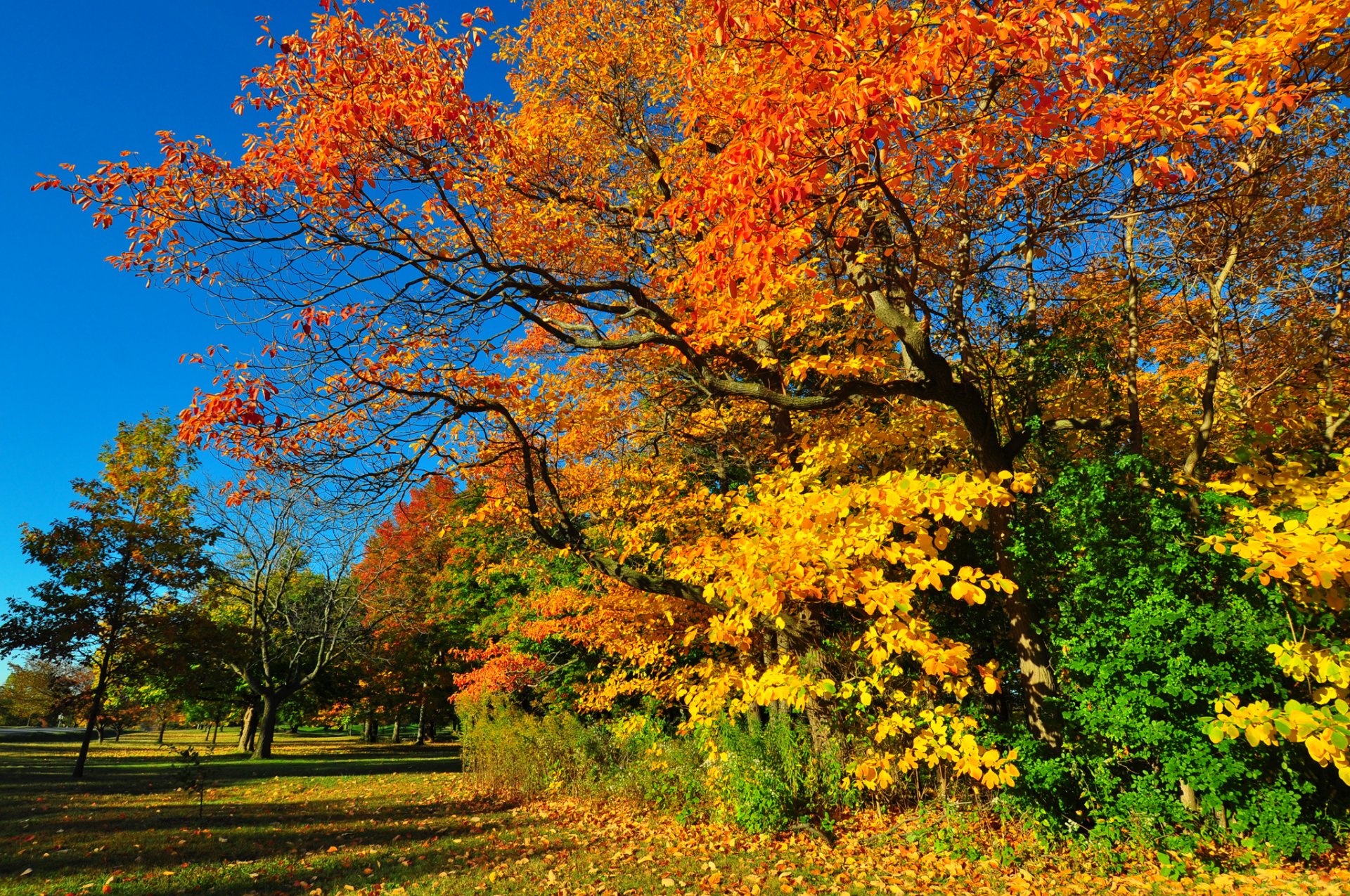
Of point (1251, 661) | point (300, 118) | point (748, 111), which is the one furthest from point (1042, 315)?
point (300, 118)

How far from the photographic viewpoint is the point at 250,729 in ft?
80.7

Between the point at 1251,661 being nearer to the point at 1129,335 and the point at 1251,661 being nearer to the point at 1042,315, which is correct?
the point at 1129,335

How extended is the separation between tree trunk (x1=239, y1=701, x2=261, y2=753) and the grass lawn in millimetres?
15113

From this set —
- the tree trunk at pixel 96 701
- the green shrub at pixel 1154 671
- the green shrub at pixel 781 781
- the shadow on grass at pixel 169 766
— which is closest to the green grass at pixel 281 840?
the shadow on grass at pixel 169 766

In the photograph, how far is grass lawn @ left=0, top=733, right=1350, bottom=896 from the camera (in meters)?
5.17

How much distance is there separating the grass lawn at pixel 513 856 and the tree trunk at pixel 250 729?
15.1 m

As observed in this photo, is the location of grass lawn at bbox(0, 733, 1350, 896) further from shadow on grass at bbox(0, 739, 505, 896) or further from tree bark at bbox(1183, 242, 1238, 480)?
tree bark at bbox(1183, 242, 1238, 480)

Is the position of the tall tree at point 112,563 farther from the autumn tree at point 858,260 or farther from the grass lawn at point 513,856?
the autumn tree at point 858,260

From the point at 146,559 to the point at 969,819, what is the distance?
18.3 metres

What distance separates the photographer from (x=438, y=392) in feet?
22.2

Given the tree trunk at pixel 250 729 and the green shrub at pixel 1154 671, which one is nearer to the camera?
the green shrub at pixel 1154 671

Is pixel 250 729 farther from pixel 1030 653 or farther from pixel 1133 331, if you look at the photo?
pixel 1133 331

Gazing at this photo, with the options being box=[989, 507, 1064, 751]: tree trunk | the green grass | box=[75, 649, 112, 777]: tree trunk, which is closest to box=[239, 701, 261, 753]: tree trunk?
box=[75, 649, 112, 777]: tree trunk

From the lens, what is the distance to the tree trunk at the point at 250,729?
2402cm
